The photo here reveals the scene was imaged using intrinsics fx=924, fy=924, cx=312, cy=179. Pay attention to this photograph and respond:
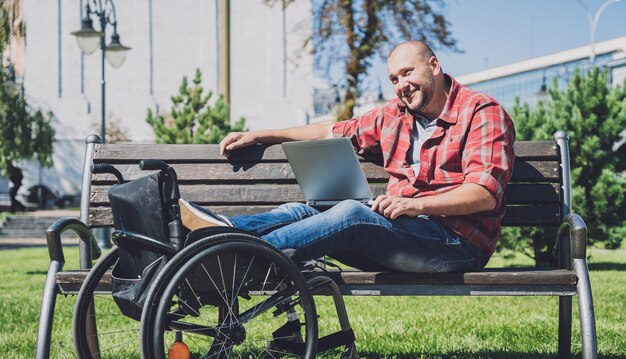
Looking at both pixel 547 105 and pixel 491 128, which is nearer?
pixel 491 128

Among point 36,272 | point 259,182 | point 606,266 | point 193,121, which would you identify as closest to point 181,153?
point 259,182

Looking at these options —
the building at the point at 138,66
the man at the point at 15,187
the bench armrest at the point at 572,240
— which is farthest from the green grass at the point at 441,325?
the building at the point at 138,66

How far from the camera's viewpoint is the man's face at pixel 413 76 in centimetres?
413

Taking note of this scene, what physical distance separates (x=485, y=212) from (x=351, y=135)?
90 centimetres

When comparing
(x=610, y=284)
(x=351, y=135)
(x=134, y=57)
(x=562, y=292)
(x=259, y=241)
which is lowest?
(x=610, y=284)

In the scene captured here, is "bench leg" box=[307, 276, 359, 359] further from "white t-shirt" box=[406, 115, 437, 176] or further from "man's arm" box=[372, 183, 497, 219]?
"white t-shirt" box=[406, 115, 437, 176]

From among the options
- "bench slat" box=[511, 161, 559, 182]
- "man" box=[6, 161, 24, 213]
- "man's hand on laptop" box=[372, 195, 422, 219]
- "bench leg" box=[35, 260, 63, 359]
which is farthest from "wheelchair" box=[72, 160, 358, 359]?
"man" box=[6, 161, 24, 213]

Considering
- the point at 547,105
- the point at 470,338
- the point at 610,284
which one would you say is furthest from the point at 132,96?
the point at 470,338

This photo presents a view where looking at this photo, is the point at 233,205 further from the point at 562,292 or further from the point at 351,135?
the point at 562,292

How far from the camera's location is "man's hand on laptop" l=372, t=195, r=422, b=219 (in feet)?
12.2

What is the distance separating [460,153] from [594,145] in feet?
31.8

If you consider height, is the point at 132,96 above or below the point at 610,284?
above

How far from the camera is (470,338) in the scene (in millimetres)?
5383

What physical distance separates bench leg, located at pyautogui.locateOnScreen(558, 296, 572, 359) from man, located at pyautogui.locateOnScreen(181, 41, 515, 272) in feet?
2.01
